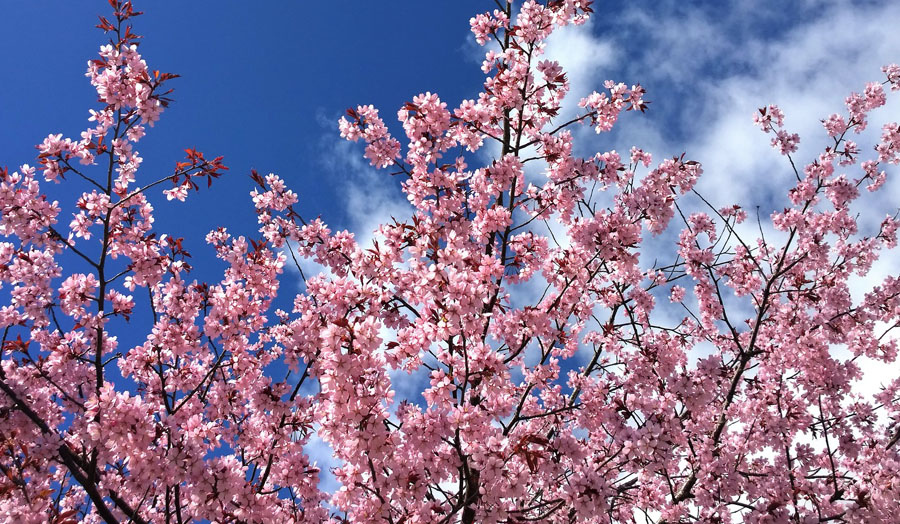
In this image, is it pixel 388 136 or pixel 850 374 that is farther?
pixel 850 374

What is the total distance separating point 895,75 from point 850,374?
5.69m

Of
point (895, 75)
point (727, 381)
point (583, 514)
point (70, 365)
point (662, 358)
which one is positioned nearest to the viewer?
point (583, 514)

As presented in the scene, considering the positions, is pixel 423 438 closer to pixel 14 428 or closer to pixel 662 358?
pixel 662 358

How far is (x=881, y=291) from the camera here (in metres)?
9.21

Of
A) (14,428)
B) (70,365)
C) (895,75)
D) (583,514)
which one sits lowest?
(583,514)

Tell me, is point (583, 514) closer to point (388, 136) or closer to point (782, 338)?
point (388, 136)

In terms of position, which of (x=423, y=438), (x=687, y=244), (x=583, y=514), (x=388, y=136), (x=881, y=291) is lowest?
(x=583, y=514)

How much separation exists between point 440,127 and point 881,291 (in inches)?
317

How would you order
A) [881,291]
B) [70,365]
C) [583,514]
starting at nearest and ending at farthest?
[583,514] → [70,365] → [881,291]

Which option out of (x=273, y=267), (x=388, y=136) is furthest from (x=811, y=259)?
(x=273, y=267)

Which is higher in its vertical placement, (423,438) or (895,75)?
(895,75)

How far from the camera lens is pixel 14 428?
20.2ft

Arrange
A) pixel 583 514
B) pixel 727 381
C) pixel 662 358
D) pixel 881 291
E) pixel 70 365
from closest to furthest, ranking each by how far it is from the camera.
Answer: pixel 583 514 < pixel 70 365 < pixel 662 358 < pixel 727 381 < pixel 881 291

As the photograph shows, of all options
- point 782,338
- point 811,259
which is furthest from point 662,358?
point 811,259
